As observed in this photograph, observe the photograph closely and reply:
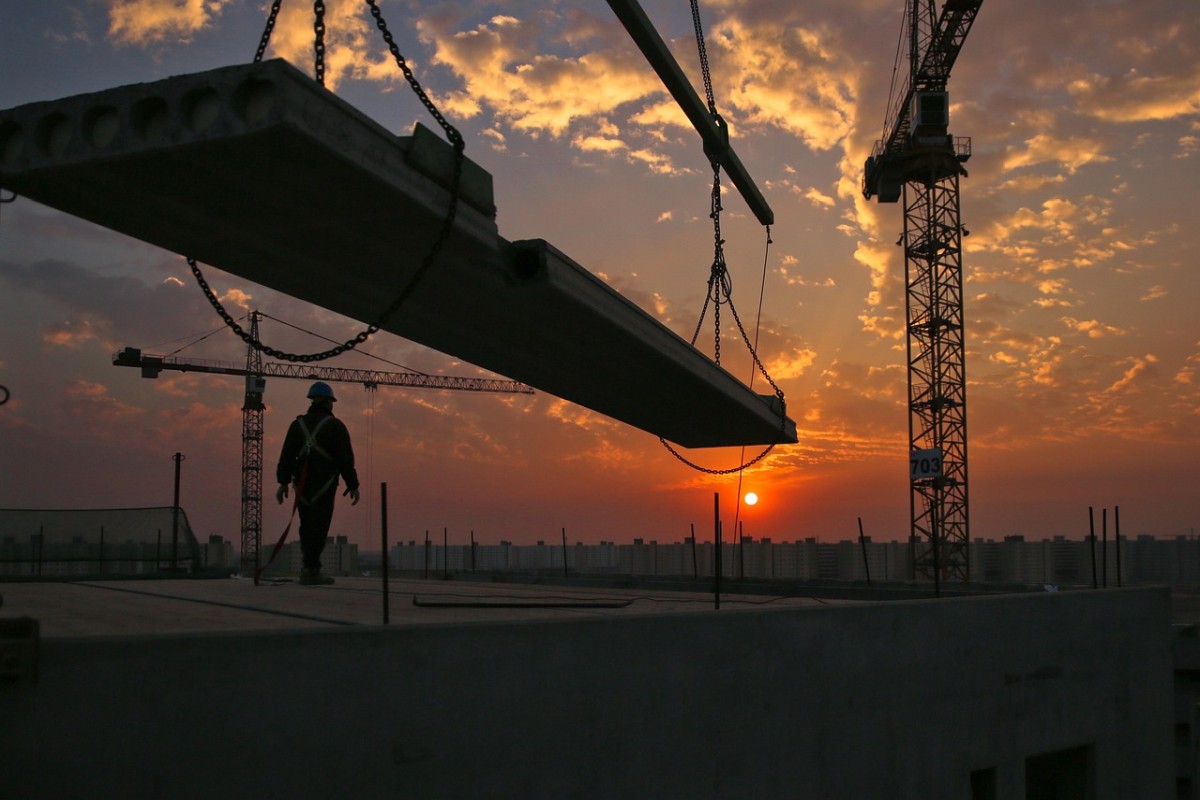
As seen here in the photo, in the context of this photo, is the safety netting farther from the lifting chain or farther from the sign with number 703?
the sign with number 703

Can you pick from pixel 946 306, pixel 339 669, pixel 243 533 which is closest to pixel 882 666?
pixel 339 669

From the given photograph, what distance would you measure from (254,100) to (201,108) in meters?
0.42

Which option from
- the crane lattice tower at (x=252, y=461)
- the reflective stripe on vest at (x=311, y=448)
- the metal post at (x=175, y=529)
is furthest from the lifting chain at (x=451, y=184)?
the crane lattice tower at (x=252, y=461)

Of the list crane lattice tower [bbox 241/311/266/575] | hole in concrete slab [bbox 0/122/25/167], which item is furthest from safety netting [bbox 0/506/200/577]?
crane lattice tower [bbox 241/311/266/575]

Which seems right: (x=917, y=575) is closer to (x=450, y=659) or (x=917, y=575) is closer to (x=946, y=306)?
(x=946, y=306)

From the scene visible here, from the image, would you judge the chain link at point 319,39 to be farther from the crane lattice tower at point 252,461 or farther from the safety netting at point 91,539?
the crane lattice tower at point 252,461

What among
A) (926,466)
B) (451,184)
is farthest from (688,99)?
(451,184)

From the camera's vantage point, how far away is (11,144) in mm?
6977

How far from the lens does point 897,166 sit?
61625 mm

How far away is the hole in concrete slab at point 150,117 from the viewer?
6625 mm

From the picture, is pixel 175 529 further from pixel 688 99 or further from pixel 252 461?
pixel 252 461

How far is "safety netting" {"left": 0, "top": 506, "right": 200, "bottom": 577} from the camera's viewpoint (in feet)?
63.2

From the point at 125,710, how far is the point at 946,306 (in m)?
59.3

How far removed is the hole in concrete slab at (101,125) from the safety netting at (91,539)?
1354 cm
